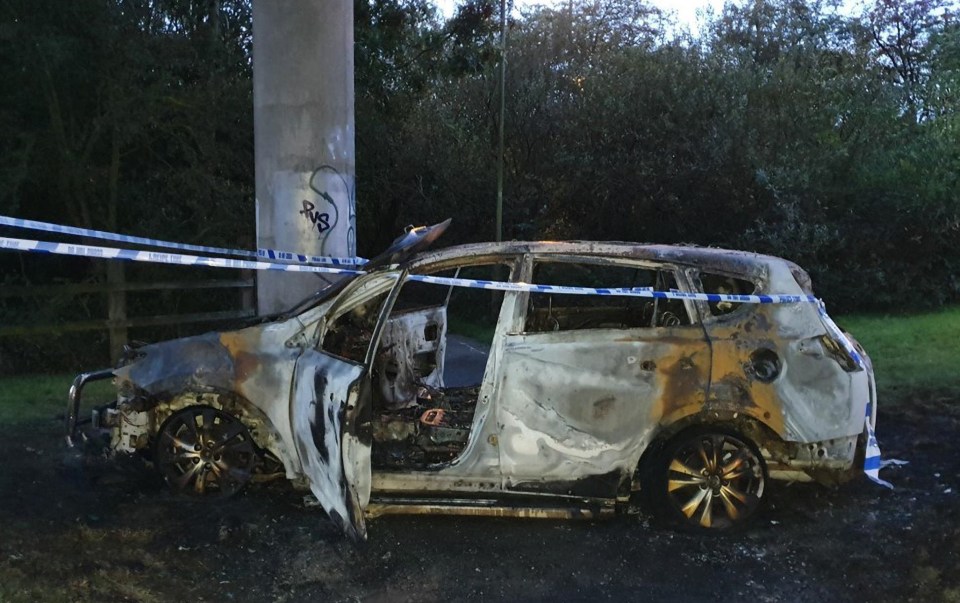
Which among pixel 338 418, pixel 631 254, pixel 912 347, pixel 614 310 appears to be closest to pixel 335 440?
pixel 338 418

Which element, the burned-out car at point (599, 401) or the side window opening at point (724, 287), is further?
the side window opening at point (724, 287)

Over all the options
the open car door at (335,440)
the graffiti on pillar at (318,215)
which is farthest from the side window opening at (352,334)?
the graffiti on pillar at (318,215)

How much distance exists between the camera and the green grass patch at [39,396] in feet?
24.0

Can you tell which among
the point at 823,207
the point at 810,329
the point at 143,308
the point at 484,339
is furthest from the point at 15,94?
the point at 823,207

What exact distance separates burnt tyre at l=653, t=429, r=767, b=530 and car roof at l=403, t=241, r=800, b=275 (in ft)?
3.20

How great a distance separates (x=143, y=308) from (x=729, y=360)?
8.56 meters

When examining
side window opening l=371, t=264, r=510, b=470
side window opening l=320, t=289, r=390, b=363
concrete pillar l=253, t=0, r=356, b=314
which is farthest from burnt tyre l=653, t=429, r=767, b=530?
concrete pillar l=253, t=0, r=356, b=314

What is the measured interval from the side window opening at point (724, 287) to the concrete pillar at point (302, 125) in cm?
419

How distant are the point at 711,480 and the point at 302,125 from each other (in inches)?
198

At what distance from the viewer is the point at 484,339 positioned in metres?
12.6

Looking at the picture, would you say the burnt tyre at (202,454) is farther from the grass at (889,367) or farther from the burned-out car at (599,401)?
the grass at (889,367)

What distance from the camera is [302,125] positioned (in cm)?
746

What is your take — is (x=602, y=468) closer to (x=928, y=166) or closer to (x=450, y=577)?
(x=450, y=577)

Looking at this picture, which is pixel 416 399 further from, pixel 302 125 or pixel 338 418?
pixel 302 125
